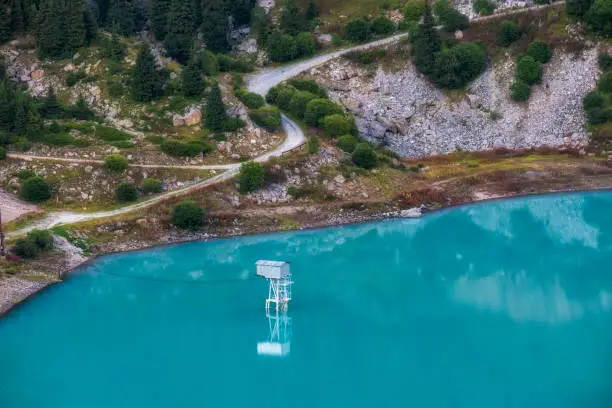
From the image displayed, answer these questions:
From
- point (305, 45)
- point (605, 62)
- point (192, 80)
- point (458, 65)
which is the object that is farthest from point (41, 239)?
point (605, 62)

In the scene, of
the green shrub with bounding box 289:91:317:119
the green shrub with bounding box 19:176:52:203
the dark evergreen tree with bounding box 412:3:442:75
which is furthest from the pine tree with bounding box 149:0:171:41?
the green shrub with bounding box 19:176:52:203

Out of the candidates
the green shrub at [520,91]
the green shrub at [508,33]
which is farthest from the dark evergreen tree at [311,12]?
the green shrub at [520,91]

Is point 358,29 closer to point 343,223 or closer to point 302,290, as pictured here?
point 343,223

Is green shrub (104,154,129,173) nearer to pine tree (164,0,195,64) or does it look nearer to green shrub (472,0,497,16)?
pine tree (164,0,195,64)

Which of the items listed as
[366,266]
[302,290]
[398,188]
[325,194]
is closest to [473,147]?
[398,188]

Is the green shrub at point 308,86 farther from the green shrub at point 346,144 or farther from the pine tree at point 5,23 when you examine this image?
the pine tree at point 5,23

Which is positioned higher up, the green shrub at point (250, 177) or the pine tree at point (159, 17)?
the pine tree at point (159, 17)
